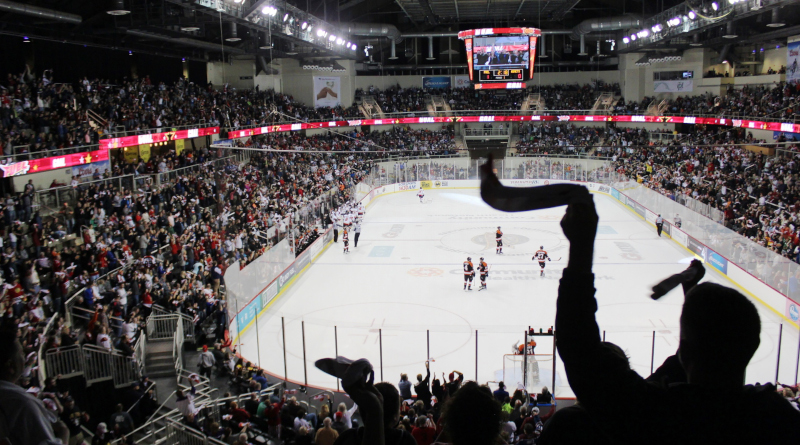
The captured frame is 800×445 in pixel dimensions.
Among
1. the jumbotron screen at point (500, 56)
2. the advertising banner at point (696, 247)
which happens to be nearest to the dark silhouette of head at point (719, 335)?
the advertising banner at point (696, 247)

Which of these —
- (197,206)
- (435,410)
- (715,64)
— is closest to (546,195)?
(435,410)

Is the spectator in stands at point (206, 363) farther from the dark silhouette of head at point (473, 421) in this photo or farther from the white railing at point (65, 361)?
the dark silhouette of head at point (473, 421)

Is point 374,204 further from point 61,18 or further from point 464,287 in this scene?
point 61,18

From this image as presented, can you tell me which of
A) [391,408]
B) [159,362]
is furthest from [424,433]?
[159,362]

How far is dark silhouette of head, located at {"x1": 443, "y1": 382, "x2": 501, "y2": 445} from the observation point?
2.03 metres

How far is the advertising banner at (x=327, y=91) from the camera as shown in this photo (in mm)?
47812

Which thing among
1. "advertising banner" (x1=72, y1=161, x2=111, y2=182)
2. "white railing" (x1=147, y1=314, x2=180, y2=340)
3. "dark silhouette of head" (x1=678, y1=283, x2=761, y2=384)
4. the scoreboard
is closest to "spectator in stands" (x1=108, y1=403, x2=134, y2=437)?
"white railing" (x1=147, y1=314, x2=180, y2=340)

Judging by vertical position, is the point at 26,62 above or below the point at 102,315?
above

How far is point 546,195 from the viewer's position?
4.30ft

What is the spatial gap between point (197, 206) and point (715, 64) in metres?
39.2

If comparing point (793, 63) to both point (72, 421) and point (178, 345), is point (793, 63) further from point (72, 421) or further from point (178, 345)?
point (72, 421)

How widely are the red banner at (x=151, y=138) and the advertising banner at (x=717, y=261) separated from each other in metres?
20.6

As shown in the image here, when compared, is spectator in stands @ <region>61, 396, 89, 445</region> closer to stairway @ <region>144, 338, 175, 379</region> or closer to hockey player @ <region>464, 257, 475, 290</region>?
stairway @ <region>144, 338, 175, 379</region>

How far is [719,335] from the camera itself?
132 centimetres
